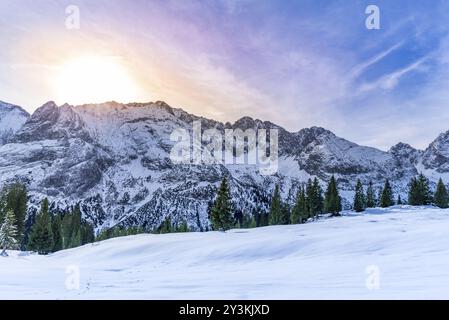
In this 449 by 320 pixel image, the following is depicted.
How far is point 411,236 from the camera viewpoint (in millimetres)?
21203

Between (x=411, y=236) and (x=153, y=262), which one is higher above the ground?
(x=411, y=236)

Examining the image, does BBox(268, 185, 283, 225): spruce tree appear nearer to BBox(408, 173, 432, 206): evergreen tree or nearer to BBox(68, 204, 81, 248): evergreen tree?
BBox(408, 173, 432, 206): evergreen tree

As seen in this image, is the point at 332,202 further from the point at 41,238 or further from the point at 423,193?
the point at 41,238

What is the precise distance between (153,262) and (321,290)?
14953mm

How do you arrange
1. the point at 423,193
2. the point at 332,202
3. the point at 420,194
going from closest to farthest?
1. the point at 332,202
2. the point at 420,194
3. the point at 423,193

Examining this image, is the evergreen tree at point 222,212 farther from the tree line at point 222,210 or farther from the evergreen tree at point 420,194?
the evergreen tree at point 420,194

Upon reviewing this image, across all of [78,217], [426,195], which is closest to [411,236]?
[426,195]

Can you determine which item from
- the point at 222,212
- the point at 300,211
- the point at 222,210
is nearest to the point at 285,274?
the point at 222,212

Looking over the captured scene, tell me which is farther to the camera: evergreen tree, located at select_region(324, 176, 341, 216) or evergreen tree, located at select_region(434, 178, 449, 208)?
evergreen tree, located at select_region(324, 176, 341, 216)

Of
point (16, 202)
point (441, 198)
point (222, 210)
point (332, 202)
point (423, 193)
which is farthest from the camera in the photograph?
point (423, 193)

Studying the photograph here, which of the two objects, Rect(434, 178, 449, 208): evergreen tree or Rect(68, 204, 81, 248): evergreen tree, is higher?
Rect(434, 178, 449, 208): evergreen tree

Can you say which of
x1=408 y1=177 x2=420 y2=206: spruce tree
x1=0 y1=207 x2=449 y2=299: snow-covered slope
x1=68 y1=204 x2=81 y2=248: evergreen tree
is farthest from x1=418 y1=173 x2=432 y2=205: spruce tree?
x1=68 y1=204 x2=81 y2=248: evergreen tree
